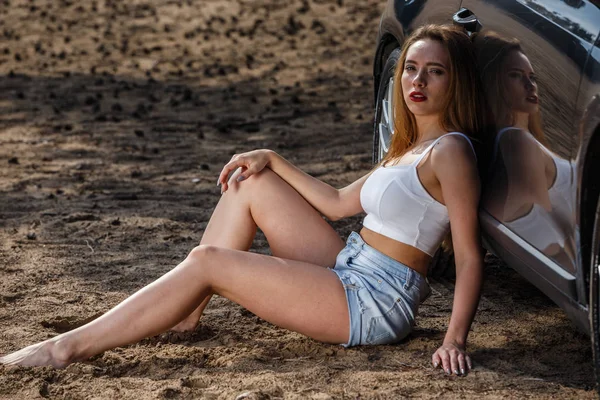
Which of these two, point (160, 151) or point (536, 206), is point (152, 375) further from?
point (160, 151)

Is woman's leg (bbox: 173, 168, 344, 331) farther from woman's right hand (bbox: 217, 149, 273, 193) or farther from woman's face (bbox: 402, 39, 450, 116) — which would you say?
woman's face (bbox: 402, 39, 450, 116)

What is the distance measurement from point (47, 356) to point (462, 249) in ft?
5.44

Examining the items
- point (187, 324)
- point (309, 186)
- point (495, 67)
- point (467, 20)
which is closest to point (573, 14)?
point (495, 67)

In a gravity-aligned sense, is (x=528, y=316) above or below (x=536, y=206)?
Answer: below

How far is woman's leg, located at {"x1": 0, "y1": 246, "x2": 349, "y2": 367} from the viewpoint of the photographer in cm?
363

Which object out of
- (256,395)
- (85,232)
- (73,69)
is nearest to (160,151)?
(85,232)

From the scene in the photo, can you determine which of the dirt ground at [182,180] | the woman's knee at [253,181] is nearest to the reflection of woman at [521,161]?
the dirt ground at [182,180]

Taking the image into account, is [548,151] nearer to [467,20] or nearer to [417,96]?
[417,96]

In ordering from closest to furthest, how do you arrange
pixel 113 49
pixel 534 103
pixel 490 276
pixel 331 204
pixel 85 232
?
pixel 534 103
pixel 331 204
pixel 490 276
pixel 85 232
pixel 113 49

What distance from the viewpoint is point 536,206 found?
3324 mm

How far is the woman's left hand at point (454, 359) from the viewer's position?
347cm

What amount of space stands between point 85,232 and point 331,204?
2.21 m

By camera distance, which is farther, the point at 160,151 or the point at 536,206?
the point at 160,151

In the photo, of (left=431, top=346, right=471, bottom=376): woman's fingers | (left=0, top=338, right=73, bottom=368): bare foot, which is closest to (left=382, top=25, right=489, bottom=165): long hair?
(left=431, top=346, right=471, bottom=376): woman's fingers
